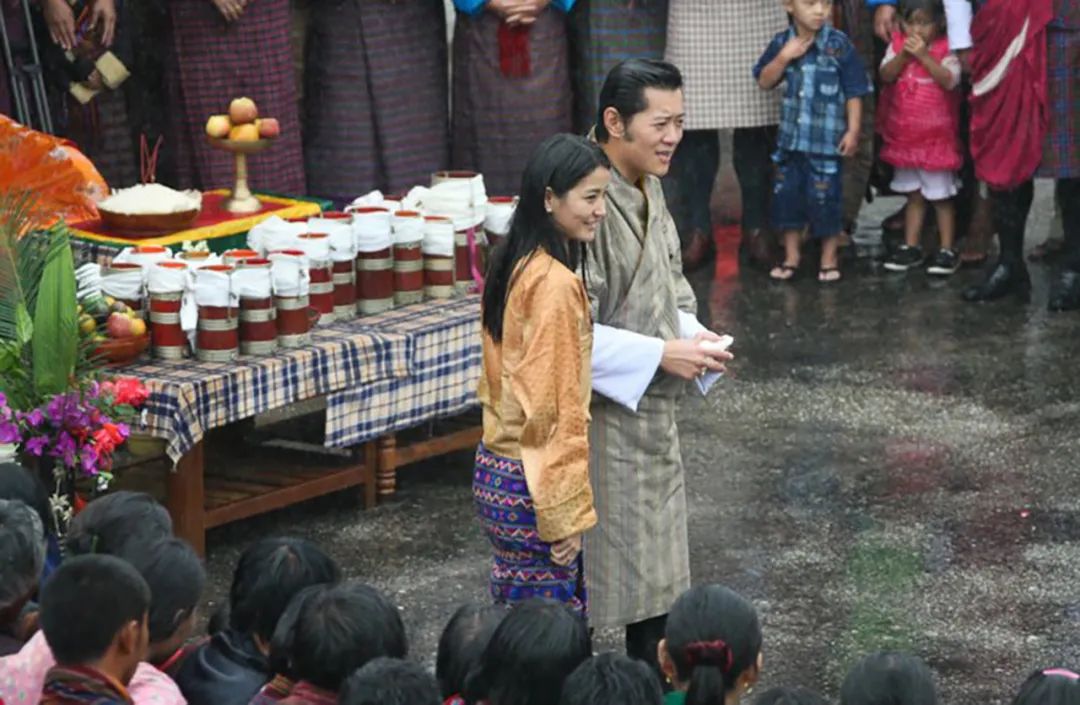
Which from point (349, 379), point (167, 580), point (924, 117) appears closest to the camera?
point (167, 580)

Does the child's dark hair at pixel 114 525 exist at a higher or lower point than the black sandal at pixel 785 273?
higher

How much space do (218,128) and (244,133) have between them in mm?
90

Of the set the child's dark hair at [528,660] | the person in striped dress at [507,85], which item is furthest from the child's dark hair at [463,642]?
the person in striped dress at [507,85]

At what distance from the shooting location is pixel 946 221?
1016 centimetres

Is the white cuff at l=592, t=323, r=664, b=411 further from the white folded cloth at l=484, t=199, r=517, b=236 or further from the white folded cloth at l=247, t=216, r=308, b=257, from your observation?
the white folded cloth at l=484, t=199, r=517, b=236

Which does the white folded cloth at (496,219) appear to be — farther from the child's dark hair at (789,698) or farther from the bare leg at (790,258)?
the child's dark hair at (789,698)

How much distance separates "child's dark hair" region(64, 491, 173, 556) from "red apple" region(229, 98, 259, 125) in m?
3.18

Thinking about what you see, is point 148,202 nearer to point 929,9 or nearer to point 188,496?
point 188,496

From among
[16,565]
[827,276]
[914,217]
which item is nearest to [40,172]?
[16,565]

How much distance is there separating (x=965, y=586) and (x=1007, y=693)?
78cm

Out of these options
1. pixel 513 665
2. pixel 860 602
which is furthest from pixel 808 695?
pixel 860 602

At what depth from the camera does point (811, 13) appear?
9719 millimetres

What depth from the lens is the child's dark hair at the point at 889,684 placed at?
3879 millimetres

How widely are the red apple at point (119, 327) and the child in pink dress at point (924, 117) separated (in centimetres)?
469
